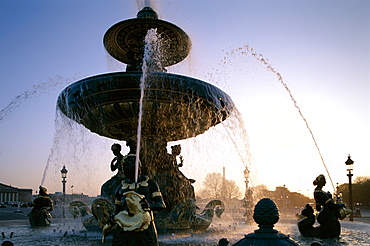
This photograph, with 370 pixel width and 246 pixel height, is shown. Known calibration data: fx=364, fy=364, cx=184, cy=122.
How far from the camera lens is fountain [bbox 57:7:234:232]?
8.76 metres

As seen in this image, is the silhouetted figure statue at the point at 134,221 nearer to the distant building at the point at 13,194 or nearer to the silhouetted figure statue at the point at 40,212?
the silhouetted figure statue at the point at 40,212

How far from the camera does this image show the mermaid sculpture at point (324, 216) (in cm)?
791

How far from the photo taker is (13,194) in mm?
113188

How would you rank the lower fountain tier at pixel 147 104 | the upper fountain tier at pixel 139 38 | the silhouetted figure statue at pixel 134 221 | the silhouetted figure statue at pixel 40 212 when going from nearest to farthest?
the silhouetted figure statue at pixel 134 221
the lower fountain tier at pixel 147 104
the upper fountain tier at pixel 139 38
the silhouetted figure statue at pixel 40 212

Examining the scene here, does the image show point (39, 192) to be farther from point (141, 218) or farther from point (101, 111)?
point (141, 218)

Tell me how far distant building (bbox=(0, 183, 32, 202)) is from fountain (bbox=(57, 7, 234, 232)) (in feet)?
364

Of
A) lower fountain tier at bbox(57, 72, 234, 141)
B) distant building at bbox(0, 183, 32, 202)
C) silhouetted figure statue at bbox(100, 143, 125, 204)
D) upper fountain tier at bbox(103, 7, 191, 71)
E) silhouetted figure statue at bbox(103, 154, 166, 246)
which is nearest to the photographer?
silhouetted figure statue at bbox(103, 154, 166, 246)

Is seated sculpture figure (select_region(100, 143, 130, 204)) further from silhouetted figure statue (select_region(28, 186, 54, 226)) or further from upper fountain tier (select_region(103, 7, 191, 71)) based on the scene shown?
silhouetted figure statue (select_region(28, 186, 54, 226))

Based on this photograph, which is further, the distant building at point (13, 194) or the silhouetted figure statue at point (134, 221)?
the distant building at point (13, 194)

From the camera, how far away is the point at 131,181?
4.83 m

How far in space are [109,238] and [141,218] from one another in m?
4.46

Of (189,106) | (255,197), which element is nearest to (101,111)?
(189,106)

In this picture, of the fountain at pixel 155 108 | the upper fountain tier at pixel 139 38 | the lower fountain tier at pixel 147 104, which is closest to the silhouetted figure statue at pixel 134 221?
the fountain at pixel 155 108

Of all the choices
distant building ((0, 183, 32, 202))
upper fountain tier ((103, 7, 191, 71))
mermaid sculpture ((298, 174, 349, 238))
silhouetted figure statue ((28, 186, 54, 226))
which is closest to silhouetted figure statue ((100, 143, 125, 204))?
upper fountain tier ((103, 7, 191, 71))
